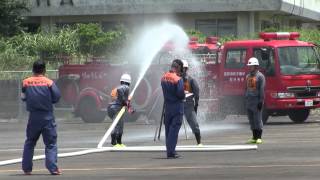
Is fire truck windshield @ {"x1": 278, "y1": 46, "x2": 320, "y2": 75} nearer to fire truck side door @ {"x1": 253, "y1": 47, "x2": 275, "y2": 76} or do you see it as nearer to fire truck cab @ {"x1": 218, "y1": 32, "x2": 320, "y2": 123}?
fire truck cab @ {"x1": 218, "y1": 32, "x2": 320, "y2": 123}

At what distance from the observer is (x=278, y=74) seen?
2623cm

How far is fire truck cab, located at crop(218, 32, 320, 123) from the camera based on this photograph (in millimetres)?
26188

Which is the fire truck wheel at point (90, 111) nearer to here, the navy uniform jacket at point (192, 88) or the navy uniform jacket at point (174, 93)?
the navy uniform jacket at point (192, 88)

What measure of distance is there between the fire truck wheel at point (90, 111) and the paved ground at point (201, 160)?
18.6 ft

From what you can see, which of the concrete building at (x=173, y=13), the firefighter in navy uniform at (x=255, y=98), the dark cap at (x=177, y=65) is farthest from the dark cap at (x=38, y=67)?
the concrete building at (x=173, y=13)

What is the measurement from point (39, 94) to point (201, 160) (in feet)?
11.4

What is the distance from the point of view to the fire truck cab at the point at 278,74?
2619 cm

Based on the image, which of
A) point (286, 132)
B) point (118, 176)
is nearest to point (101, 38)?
point (286, 132)

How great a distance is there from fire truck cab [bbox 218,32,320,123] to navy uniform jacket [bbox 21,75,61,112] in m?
12.9

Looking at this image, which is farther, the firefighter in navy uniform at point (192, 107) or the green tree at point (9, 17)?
the green tree at point (9, 17)

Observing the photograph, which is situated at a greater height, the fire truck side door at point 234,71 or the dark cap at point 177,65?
the dark cap at point 177,65

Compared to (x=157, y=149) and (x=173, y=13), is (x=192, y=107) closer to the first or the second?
(x=157, y=149)

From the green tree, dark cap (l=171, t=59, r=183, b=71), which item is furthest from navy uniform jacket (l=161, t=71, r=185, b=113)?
the green tree

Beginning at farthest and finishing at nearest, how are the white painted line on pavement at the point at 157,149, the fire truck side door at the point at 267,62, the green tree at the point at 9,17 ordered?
1. the green tree at the point at 9,17
2. the fire truck side door at the point at 267,62
3. the white painted line on pavement at the point at 157,149
